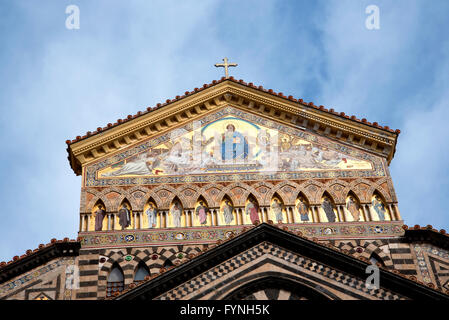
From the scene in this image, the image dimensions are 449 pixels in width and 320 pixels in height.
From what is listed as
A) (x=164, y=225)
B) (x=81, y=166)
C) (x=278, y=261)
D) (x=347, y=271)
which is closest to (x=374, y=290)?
(x=347, y=271)

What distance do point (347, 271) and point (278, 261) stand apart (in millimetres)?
1540

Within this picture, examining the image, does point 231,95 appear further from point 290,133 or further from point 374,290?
point 374,290

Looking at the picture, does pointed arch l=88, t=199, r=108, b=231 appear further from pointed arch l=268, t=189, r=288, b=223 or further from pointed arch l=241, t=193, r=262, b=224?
pointed arch l=268, t=189, r=288, b=223

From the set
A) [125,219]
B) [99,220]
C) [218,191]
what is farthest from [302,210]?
[99,220]

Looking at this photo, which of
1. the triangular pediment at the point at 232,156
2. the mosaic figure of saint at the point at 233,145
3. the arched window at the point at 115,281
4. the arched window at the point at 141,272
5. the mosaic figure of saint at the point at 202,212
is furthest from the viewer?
the mosaic figure of saint at the point at 233,145

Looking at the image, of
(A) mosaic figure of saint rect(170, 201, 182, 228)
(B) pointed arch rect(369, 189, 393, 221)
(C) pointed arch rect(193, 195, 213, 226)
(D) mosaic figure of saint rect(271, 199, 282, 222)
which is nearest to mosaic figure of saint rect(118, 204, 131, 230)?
(A) mosaic figure of saint rect(170, 201, 182, 228)

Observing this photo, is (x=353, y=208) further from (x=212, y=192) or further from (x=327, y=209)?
(x=212, y=192)

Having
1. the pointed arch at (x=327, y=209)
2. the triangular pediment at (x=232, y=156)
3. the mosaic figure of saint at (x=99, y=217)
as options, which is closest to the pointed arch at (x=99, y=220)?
the mosaic figure of saint at (x=99, y=217)

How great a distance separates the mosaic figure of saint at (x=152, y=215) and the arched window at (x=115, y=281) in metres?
1.61

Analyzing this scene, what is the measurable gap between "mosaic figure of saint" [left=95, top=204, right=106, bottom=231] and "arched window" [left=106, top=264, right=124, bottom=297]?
4.44ft

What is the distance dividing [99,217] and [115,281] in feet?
7.04

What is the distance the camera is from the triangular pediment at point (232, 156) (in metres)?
23.2

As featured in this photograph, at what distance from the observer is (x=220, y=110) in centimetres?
2514

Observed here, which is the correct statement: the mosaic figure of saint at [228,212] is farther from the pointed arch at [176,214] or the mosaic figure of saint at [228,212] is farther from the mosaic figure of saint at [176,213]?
the mosaic figure of saint at [176,213]
